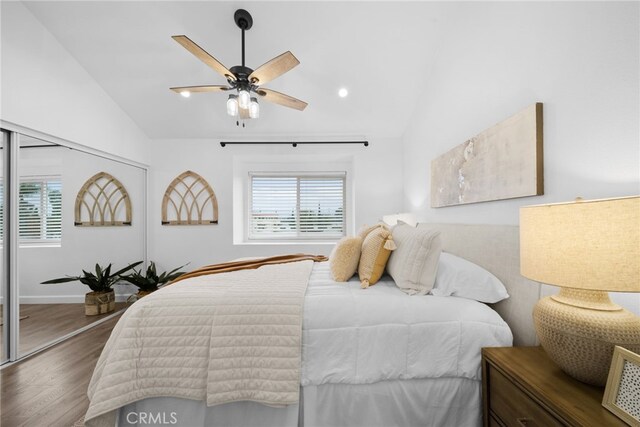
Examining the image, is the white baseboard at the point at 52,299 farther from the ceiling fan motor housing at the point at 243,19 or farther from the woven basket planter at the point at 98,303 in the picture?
the ceiling fan motor housing at the point at 243,19

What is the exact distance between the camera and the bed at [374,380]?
1190 millimetres

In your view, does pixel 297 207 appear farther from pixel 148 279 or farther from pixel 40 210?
pixel 40 210

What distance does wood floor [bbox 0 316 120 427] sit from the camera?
1447mm

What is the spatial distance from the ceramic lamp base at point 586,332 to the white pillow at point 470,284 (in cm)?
42

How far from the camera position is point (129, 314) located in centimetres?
123

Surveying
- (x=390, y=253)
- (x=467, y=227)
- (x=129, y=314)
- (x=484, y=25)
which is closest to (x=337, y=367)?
(x=390, y=253)

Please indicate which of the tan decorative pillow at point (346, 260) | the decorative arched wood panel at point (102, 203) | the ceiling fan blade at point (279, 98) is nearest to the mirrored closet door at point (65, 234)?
the decorative arched wood panel at point (102, 203)

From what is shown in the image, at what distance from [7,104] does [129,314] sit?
2062 mm

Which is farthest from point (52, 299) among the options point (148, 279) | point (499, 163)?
point (499, 163)

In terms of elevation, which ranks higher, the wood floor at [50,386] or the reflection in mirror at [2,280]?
the reflection in mirror at [2,280]

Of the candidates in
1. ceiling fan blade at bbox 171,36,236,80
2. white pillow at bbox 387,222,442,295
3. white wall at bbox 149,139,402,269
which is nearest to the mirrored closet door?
white wall at bbox 149,139,402,269

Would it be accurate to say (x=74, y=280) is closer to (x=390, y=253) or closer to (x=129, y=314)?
(x=129, y=314)

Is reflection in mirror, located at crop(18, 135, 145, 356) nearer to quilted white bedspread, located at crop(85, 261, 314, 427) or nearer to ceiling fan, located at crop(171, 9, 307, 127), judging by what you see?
ceiling fan, located at crop(171, 9, 307, 127)

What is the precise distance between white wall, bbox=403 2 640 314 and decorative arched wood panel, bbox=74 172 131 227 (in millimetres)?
3626
